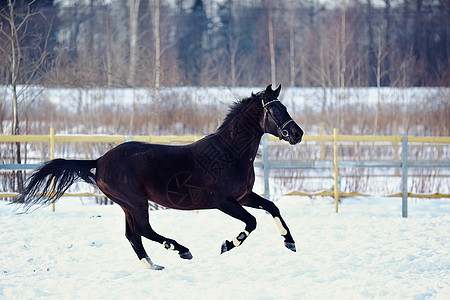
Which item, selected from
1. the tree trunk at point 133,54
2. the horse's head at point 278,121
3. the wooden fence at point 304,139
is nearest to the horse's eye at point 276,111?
the horse's head at point 278,121

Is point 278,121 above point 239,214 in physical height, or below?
above

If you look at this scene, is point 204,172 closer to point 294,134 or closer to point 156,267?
point 294,134

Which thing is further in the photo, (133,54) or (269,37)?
(269,37)

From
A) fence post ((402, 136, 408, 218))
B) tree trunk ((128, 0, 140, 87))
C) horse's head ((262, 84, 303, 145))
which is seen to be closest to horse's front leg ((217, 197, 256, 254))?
horse's head ((262, 84, 303, 145))

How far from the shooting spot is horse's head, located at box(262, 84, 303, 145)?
417 cm

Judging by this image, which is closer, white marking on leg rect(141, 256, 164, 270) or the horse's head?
the horse's head

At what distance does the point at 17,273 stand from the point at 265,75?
49.5 feet

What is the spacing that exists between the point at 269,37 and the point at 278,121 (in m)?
15.4

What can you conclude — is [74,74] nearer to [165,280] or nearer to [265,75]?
[265,75]

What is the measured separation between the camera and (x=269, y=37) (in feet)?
62.5

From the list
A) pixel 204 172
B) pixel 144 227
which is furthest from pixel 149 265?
pixel 204 172

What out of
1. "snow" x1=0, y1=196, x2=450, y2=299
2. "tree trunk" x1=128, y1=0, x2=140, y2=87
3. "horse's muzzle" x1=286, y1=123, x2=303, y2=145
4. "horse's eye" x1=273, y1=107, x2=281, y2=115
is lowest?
"snow" x1=0, y1=196, x2=450, y2=299

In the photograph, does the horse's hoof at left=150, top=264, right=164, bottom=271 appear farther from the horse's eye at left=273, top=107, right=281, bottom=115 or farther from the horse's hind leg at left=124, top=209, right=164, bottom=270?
the horse's eye at left=273, top=107, right=281, bottom=115

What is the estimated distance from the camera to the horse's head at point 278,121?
4.17m
